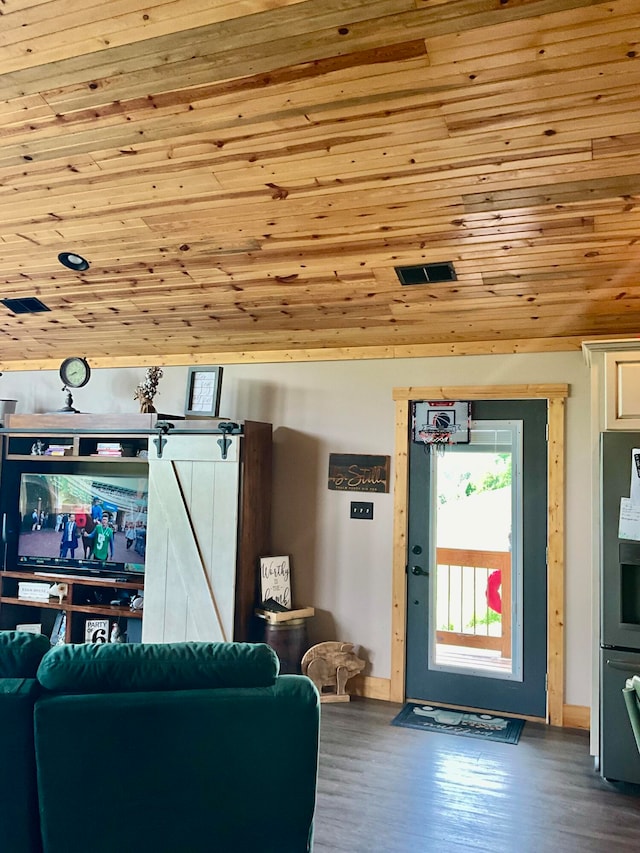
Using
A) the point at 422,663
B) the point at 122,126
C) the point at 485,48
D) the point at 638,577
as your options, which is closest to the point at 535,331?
the point at 638,577

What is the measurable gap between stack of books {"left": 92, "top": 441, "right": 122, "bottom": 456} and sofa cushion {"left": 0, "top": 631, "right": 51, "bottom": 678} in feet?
9.27

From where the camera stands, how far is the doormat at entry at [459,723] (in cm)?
378

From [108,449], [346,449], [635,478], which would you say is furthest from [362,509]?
[108,449]

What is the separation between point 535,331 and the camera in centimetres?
409

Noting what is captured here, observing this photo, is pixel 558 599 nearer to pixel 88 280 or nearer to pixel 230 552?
pixel 230 552

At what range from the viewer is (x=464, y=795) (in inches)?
120

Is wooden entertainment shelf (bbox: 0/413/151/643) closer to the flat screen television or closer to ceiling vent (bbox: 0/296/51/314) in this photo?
the flat screen television

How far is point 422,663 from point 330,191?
302 cm

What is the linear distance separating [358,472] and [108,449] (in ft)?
6.21

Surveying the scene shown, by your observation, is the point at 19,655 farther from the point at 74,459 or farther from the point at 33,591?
the point at 33,591

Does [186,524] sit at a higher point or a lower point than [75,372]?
lower

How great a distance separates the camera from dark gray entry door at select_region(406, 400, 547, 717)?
13.3ft

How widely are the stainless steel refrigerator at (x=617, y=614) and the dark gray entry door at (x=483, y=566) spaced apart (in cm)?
76

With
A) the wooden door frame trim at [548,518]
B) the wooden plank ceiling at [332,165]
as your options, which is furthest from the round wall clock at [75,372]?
the wooden door frame trim at [548,518]
